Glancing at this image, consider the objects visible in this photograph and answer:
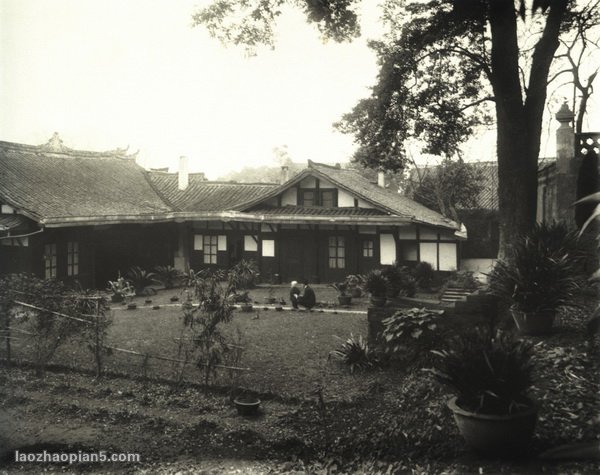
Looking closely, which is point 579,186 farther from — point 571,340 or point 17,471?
point 17,471

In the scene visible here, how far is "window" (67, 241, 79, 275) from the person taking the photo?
18.2 metres

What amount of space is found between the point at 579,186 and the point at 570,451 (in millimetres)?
9457

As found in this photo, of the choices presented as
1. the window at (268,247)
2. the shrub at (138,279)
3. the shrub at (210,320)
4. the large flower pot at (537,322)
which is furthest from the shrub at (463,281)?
the shrub at (138,279)

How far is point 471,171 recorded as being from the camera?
30.2 meters

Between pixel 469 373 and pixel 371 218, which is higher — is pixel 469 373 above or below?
below

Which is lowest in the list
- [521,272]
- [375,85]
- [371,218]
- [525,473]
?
[525,473]

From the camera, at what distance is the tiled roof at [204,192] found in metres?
23.8

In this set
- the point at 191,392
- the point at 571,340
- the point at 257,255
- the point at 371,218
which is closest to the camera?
the point at 571,340

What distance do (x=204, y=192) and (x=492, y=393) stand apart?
22.0 m

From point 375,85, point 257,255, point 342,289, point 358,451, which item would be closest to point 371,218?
point 342,289

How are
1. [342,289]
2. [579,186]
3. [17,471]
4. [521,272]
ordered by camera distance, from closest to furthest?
[17,471]
[521,272]
[579,186]
[342,289]

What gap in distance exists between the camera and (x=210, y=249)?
23938mm

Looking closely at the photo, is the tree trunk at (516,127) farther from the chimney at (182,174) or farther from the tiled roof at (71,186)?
the chimney at (182,174)

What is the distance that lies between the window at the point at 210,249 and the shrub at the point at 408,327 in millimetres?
15427
